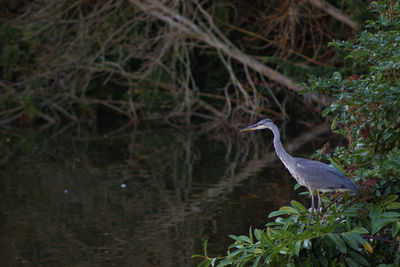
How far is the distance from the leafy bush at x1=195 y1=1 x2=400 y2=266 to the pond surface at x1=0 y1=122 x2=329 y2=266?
5.55 feet

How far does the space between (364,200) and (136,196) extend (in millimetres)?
4909

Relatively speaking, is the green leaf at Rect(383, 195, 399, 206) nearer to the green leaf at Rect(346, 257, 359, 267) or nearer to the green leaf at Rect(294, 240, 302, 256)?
the green leaf at Rect(346, 257, 359, 267)

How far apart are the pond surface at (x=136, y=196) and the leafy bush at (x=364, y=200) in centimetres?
169

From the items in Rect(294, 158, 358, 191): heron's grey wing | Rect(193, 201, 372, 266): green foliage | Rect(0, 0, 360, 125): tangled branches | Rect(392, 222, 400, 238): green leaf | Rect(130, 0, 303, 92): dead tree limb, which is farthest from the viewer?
Rect(0, 0, 360, 125): tangled branches

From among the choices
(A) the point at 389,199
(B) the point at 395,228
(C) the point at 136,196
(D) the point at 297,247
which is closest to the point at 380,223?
(B) the point at 395,228

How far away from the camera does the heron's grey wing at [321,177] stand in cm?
400

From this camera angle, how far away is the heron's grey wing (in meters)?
4.00

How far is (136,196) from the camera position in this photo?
8500 millimetres

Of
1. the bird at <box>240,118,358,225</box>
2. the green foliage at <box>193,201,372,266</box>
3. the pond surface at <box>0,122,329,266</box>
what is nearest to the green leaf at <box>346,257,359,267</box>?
the green foliage at <box>193,201,372,266</box>

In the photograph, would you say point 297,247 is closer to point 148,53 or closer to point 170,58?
point 148,53

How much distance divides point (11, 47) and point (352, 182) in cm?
1500

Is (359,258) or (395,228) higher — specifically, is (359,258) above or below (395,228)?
below

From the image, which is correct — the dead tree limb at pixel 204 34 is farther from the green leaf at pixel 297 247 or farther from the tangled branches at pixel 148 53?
the green leaf at pixel 297 247

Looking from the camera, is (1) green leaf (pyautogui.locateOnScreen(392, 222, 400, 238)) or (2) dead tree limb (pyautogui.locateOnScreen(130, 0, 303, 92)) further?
(2) dead tree limb (pyautogui.locateOnScreen(130, 0, 303, 92))
